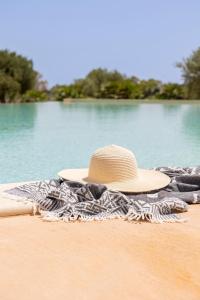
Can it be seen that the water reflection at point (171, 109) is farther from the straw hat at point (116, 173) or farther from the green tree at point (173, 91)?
the straw hat at point (116, 173)

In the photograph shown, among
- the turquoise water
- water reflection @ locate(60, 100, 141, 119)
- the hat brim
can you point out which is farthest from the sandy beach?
water reflection @ locate(60, 100, 141, 119)

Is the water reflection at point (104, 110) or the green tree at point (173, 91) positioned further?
the green tree at point (173, 91)

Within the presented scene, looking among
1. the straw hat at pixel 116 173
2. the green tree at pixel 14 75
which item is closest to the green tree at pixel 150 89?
the green tree at pixel 14 75

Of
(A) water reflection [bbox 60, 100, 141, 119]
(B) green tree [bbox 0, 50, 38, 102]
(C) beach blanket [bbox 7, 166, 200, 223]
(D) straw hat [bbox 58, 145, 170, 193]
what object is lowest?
(A) water reflection [bbox 60, 100, 141, 119]

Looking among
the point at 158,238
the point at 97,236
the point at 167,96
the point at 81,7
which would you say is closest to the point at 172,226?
the point at 158,238

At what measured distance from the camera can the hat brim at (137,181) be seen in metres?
3.36

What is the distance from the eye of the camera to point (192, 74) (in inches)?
1170

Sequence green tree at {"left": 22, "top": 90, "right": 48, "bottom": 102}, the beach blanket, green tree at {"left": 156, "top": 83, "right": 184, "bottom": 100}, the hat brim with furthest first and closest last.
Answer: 1. green tree at {"left": 156, "top": 83, "right": 184, "bottom": 100}
2. green tree at {"left": 22, "top": 90, "right": 48, "bottom": 102}
3. the hat brim
4. the beach blanket

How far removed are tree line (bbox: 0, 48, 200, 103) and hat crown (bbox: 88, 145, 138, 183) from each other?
80.2ft

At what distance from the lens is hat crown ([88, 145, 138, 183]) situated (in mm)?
3475

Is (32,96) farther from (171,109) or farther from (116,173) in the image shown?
(116,173)

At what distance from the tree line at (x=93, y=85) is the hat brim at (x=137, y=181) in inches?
955

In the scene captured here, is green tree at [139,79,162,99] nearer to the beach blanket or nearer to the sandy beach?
the beach blanket

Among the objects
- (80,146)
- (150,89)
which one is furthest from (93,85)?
(80,146)
